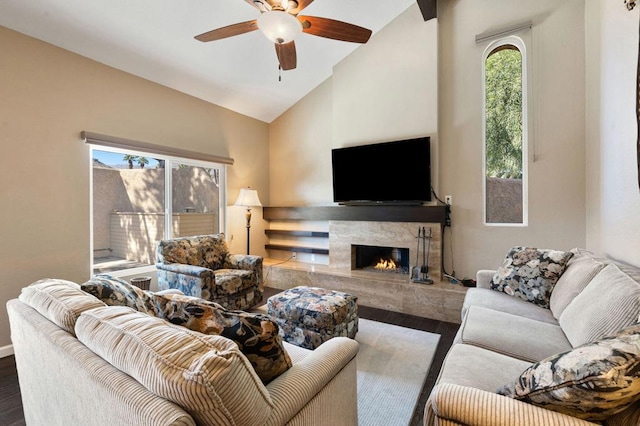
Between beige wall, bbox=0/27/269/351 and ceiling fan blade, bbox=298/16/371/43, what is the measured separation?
7.50ft

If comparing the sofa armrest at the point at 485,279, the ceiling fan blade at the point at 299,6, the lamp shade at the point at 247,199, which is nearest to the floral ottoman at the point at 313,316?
the sofa armrest at the point at 485,279

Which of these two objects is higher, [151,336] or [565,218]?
[565,218]

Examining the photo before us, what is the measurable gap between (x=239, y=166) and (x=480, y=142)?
134 inches

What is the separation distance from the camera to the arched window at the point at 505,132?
318 centimetres

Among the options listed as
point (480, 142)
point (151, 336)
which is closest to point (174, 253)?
point (151, 336)

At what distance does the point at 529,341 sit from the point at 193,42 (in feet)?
12.9

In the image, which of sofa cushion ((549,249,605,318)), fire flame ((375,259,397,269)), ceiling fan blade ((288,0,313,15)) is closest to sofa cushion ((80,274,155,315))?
ceiling fan blade ((288,0,313,15))

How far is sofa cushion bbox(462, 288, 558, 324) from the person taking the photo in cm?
199

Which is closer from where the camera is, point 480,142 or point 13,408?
point 13,408

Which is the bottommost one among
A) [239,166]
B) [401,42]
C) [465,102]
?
[239,166]

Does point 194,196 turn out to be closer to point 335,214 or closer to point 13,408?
point 335,214

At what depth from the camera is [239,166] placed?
4633 mm

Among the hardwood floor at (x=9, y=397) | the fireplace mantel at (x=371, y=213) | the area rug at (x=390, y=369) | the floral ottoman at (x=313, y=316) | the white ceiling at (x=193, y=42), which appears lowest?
the hardwood floor at (x=9, y=397)

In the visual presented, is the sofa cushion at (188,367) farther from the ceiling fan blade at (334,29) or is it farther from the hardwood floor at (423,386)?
the ceiling fan blade at (334,29)
